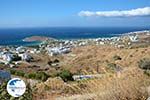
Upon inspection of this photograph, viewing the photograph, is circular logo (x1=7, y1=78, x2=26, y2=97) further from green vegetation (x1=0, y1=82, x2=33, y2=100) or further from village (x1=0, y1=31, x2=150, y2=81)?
village (x1=0, y1=31, x2=150, y2=81)

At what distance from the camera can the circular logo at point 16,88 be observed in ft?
18.4

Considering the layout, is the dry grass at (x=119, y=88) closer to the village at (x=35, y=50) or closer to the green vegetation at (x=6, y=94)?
the green vegetation at (x=6, y=94)

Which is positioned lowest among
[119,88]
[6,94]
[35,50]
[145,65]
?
[35,50]

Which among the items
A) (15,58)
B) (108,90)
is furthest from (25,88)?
(15,58)

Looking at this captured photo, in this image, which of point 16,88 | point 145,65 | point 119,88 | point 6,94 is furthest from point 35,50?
point 119,88

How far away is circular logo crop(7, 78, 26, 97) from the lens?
5.61m

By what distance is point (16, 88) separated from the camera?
18.6 ft

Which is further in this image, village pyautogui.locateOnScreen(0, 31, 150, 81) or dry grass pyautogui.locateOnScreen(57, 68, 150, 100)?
village pyautogui.locateOnScreen(0, 31, 150, 81)

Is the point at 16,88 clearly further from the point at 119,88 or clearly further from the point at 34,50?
the point at 34,50

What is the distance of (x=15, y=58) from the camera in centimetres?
6306

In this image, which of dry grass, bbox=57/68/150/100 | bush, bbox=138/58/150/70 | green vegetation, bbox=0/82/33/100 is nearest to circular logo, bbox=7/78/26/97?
green vegetation, bbox=0/82/33/100

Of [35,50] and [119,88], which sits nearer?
[119,88]

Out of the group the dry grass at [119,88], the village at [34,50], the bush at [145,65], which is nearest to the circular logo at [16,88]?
the dry grass at [119,88]

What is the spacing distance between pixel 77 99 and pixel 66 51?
71.5 m
